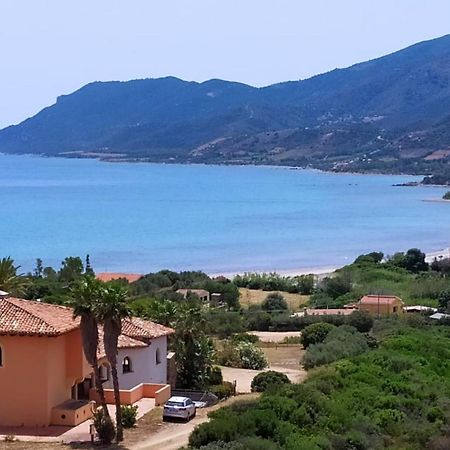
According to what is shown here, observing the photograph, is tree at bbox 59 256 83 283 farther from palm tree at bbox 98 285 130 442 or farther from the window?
palm tree at bbox 98 285 130 442

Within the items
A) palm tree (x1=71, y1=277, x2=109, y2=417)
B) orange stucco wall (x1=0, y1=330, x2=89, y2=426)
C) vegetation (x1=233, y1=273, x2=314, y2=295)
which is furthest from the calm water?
palm tree (x1=71, y1=277, x2=109, y2=417)

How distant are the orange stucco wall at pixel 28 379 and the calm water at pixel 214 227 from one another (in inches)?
2245

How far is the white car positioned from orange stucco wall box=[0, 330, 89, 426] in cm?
241

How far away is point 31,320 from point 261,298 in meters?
38.8

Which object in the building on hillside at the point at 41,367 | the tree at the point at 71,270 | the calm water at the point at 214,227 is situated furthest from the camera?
the calm water at the point at 214,227

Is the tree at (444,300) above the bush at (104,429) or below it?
below

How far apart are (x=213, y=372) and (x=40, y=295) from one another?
21899mm

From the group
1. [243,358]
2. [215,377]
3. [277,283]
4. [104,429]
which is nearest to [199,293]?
[277,283]

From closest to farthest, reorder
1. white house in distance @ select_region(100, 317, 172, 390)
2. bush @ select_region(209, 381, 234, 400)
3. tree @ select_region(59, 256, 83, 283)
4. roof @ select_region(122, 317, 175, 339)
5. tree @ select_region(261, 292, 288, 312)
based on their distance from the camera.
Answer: white house in distance @ select_region(100, 317, 172, 390), roof @ select_region(122, 317, 175, 339), bush @ select_region(209, 381, 234, 400), tree @ select_region(261, 292, 288, 312), tree @ select_region(59, 256, 83, 283)

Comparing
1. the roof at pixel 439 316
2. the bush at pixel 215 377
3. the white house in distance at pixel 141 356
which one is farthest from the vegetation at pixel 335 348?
the roof at pixel 439 316

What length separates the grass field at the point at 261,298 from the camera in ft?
187

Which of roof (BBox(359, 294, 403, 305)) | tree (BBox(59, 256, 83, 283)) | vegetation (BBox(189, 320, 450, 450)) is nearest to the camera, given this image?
vegetation (BBox(189, 320, 450, 450))

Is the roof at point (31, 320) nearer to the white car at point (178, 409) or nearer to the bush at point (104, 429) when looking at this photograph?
the bush at point (104, 429)

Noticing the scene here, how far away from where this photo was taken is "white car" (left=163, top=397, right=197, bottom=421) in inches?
869
